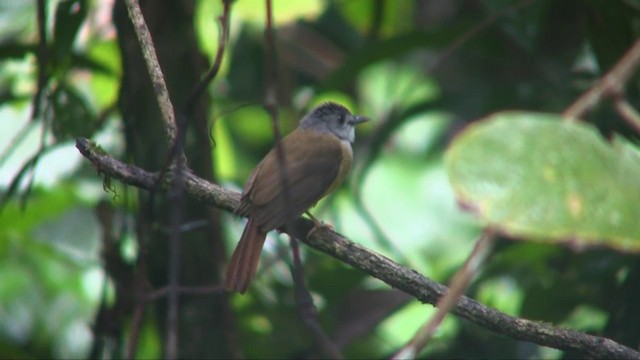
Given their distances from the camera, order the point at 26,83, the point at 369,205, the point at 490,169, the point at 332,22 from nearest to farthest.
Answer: the point at 490,169 < the point at 26,83 < the point at 369,205 < the point at 332,22

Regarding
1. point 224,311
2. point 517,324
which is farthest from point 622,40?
point 224,311

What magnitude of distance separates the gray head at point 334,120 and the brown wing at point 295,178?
15 cm

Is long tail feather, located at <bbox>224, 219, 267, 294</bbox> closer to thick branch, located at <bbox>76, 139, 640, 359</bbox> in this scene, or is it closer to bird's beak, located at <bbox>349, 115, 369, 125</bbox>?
thick branch, located at <bbox>76, 139, 640, 359</bbox>

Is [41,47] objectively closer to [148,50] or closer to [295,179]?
[148,50]

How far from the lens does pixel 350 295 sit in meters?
3.92

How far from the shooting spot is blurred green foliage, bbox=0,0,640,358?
3.29m

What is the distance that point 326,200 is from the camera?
4297 millimetres

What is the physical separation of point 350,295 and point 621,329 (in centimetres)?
117

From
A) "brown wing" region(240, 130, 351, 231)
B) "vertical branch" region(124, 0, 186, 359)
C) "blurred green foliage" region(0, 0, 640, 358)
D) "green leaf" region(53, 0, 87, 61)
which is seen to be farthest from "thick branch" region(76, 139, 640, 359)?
"green leaf" region(53, 0, 87, 61)

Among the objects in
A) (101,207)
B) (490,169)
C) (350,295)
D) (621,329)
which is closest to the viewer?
(490,169)

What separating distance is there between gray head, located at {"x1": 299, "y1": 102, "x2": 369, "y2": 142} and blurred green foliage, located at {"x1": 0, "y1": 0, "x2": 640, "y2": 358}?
0.12m

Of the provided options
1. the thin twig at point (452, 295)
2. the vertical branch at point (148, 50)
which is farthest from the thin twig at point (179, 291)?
the thin twig at point (452, 295)

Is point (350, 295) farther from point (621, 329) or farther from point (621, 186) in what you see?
point (621, 186)

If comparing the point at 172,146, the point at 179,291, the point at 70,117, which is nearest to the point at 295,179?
the point at 70,117
